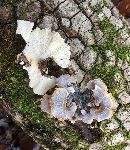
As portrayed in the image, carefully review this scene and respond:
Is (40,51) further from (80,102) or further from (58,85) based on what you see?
(80,102)

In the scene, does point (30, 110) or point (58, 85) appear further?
point (30, 110)

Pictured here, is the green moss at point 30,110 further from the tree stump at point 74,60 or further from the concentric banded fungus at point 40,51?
the concentric banded fungus at point 40,51

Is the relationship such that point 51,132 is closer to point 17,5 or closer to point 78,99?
point 78,99

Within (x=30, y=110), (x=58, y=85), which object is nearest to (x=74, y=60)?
(x=58, y=85)

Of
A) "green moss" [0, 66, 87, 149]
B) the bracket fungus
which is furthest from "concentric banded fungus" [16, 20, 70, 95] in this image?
"green moss" [0, 66, 87, 149]

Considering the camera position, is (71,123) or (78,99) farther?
(71,123)

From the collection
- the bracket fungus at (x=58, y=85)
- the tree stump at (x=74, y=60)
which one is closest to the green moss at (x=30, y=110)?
the tree stump at (x=74, y=60)

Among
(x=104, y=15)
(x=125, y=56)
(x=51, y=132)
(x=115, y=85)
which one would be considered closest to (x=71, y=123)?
(x=51, y=132)
